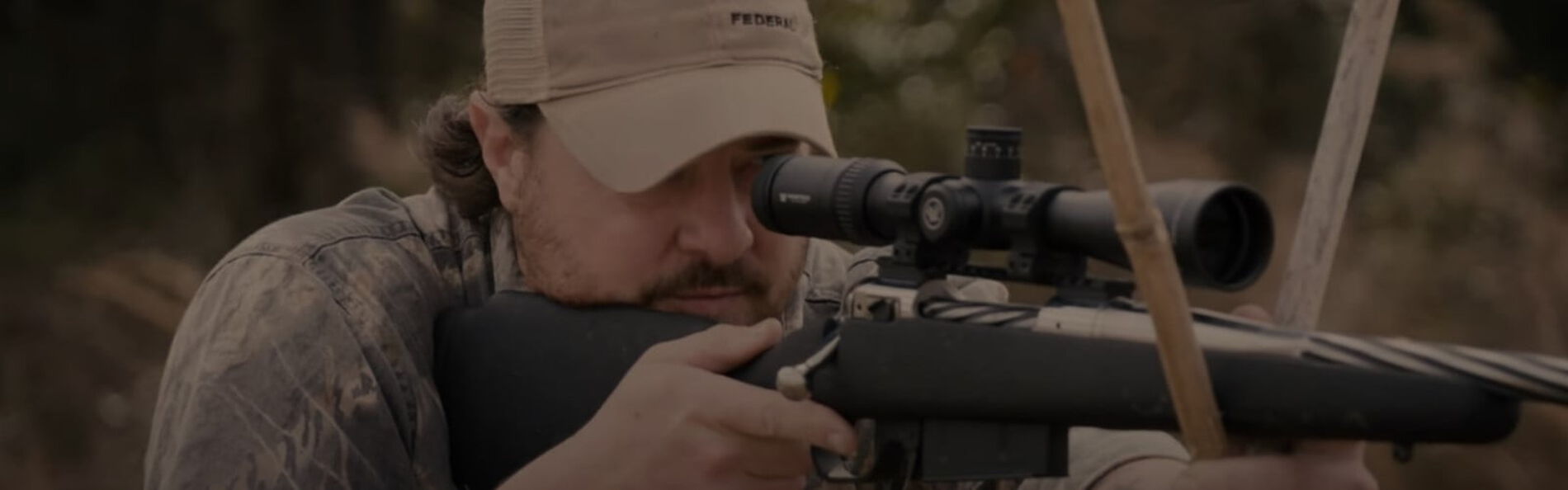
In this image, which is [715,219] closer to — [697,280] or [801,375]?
[697,280]

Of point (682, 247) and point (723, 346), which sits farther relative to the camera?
point (682, 247)

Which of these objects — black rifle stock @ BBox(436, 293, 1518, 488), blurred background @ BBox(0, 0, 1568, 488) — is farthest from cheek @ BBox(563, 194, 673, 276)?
blurred background @ BBox(0, 0, 1568, 488)

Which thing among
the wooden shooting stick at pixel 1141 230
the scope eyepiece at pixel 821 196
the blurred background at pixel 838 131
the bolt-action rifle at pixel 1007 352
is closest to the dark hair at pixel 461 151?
the bolt-action rifle at pixel 1007 352

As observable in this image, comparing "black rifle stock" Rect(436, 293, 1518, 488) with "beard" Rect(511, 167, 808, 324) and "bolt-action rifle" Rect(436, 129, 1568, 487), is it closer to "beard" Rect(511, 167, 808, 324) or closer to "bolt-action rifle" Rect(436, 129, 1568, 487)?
"bolt-action rifle" Rect(436, 129, 1568, 487)

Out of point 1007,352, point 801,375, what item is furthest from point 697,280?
point 1007,352

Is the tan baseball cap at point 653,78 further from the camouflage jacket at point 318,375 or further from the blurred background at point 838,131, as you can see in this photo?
the blurred background at point 838,131

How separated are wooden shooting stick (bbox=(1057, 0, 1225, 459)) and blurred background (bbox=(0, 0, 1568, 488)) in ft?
12.5

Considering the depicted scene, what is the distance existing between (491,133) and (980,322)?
158cm

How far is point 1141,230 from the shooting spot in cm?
280

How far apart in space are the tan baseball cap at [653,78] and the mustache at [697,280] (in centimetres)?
17

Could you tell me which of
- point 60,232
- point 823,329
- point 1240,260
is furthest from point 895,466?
point 60,232

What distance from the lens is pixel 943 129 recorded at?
27.3 feet

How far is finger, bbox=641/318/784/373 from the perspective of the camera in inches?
144

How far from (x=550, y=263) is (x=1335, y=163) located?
170 cm
